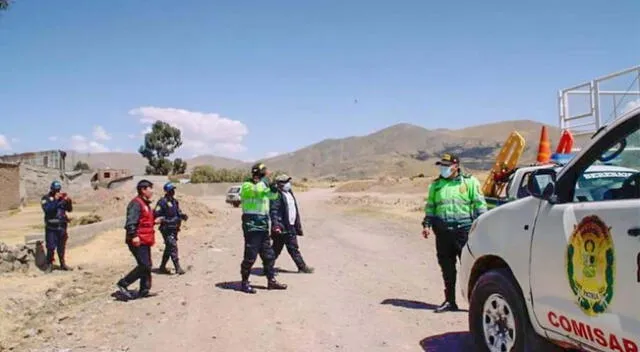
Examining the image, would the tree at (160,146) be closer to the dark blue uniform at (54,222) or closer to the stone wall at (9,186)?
the stone wall at (9,186)

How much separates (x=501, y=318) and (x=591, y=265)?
1354 mm

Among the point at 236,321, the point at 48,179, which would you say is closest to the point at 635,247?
the point at 236,321

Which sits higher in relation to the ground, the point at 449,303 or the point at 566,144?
the point at 566,144

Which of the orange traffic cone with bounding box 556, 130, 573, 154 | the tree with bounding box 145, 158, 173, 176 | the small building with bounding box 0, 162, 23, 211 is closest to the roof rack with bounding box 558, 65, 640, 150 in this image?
the orange traffic cone with bounding box 556, 130, 573, 154

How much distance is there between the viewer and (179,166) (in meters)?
100

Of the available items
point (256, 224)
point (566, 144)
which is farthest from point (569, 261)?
point (566, 144)

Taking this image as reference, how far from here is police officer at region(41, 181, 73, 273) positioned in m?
11.6

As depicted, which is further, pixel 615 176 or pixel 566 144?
pixel 566 144

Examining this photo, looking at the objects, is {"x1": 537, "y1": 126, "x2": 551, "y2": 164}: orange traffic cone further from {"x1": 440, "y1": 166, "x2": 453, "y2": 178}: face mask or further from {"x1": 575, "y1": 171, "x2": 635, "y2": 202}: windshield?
{"x1": 575, "y1": 171, "x2": 635, "y2": 202}: windshield

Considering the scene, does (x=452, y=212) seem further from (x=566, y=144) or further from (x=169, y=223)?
(x=566, y=144)

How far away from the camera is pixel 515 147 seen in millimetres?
14844

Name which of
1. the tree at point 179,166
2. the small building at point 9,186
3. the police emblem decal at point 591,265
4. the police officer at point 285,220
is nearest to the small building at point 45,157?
the small building at point 9,186

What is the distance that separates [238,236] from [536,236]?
15.9m

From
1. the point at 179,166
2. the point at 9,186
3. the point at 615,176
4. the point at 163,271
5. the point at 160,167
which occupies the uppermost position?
the point at 179,166
